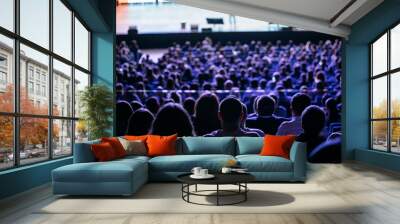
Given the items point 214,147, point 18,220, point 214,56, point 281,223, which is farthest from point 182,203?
point 214,56

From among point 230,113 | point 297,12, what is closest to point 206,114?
point 230,113

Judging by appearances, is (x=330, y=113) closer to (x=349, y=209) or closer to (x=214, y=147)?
(x=214, y=147)

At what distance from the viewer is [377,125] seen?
8.46 m

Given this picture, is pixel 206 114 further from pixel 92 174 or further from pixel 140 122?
pixel 92 174

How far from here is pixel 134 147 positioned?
21.1 ft

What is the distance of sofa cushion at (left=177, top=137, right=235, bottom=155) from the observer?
21.6 ft

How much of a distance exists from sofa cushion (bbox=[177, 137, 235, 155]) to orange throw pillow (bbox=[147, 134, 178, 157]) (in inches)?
7.3

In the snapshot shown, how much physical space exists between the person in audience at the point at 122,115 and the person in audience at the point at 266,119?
2790mm

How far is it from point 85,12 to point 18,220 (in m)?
4.63

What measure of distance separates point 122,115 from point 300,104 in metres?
4.13

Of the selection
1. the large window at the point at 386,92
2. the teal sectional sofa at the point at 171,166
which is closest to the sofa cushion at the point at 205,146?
the teal sectional sofa at the point at 171,166

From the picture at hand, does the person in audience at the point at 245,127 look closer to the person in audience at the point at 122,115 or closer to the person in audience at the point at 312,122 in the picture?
the person in audience at the point at 312,122

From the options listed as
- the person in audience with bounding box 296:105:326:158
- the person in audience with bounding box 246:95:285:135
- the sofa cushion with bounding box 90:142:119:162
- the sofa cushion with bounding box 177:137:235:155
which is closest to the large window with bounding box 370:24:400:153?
the person in audience with bounding box 296:105:326:158

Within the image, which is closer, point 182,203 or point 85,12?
point 182,203
